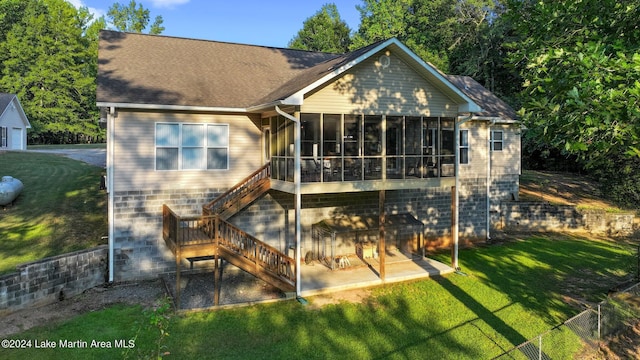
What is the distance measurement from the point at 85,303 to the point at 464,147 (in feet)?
51.4

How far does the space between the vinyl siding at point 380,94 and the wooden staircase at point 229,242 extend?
354cm

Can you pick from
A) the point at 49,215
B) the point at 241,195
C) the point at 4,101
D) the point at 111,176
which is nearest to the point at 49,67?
the point at 4,101

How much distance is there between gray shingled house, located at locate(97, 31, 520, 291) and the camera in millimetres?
12172

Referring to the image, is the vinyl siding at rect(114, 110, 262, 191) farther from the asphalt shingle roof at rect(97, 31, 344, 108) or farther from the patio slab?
the patio slab

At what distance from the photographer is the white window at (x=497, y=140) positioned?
1920cm

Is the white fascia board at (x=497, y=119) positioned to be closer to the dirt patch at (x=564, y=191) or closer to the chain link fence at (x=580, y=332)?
the dirt patch at (x=564, y=191)

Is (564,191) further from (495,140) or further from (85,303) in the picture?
(85,303)

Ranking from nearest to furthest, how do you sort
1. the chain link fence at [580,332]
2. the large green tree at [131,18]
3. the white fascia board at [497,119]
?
the chain link fence at [580,332], the white fascia board at [497,119], the large green tree at [131,18]

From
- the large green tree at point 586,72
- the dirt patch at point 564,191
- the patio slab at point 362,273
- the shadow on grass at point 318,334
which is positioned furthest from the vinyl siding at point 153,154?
the dirt patch at point 564,191

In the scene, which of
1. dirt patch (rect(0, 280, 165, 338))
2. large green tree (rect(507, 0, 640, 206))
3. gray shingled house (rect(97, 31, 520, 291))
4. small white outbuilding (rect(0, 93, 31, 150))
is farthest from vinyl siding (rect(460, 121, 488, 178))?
small white outbuilding (rect(0, 93, 31, 150))

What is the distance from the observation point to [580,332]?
9094 mm

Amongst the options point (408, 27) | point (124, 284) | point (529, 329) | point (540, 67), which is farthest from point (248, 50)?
point (408, 27)

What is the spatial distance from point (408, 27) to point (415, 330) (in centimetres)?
4286

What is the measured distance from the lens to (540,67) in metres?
9.23
